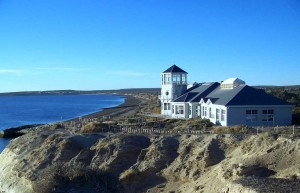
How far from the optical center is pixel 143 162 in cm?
2886

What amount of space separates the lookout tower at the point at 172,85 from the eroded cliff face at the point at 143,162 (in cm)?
A: 1988

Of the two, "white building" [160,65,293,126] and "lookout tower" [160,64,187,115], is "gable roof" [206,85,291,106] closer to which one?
"white building" [160,65,293,126]

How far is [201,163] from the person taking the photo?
27.0 m

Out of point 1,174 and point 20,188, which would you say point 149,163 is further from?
point 1,174

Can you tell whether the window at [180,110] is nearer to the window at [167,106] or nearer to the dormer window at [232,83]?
the window at [167,106]

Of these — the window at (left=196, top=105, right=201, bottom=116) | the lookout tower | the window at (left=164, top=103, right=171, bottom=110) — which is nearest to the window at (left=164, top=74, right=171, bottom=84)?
the lookout tower

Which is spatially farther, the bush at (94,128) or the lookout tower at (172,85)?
the lookout tower at (172,85)

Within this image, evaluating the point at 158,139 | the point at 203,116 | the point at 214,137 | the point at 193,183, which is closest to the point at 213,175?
the point at 193,183

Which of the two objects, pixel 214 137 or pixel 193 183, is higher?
pixel 214 137

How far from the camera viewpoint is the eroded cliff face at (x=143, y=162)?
826 inches

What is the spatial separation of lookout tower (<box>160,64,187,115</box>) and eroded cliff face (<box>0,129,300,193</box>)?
19.9 m

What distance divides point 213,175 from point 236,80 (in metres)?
22.1

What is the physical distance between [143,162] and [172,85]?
23909 millimetres

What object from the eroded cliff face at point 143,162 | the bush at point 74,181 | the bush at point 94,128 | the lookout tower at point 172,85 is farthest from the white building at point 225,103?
the bush at point 74,181
